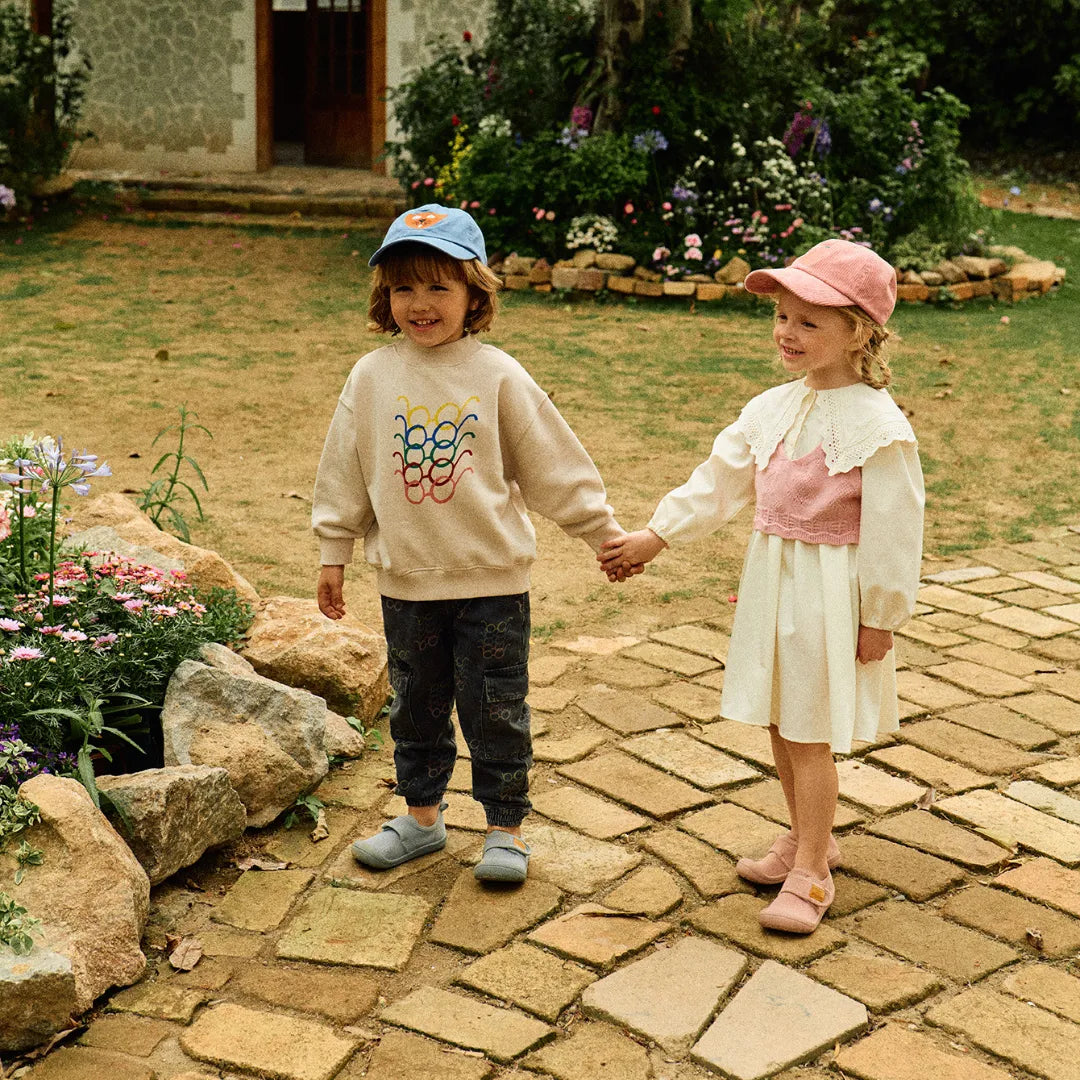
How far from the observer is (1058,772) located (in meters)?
3.69

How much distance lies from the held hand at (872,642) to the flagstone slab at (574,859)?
76 cm

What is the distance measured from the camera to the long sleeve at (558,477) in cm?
302

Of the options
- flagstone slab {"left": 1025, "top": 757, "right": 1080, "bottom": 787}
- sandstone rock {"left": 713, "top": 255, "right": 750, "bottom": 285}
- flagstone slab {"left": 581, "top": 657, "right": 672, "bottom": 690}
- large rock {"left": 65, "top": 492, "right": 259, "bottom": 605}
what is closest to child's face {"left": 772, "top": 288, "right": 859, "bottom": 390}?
flagstone slab {"left": 1025, "top": 757, "right": 1080, "bottom": 787}

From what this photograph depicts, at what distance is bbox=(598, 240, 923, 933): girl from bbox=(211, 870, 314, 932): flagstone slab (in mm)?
1032

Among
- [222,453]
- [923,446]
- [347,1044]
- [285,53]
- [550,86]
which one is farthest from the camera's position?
[285,53]

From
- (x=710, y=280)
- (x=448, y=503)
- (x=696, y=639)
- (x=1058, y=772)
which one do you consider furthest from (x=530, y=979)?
(x=710, y=280)

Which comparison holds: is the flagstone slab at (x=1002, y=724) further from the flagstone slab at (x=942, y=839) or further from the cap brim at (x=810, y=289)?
the cap brim at (x=810, y=289)

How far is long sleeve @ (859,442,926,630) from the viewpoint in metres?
2.76

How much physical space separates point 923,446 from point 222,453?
135 inches

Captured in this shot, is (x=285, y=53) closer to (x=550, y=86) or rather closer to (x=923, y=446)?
(x=550, y=86)

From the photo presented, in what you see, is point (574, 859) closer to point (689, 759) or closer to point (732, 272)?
point (689, 759)

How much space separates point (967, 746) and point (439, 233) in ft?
6.86

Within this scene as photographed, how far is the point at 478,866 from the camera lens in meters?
3.06

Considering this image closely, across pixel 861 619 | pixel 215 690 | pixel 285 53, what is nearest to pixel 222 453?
pixel 215 690
